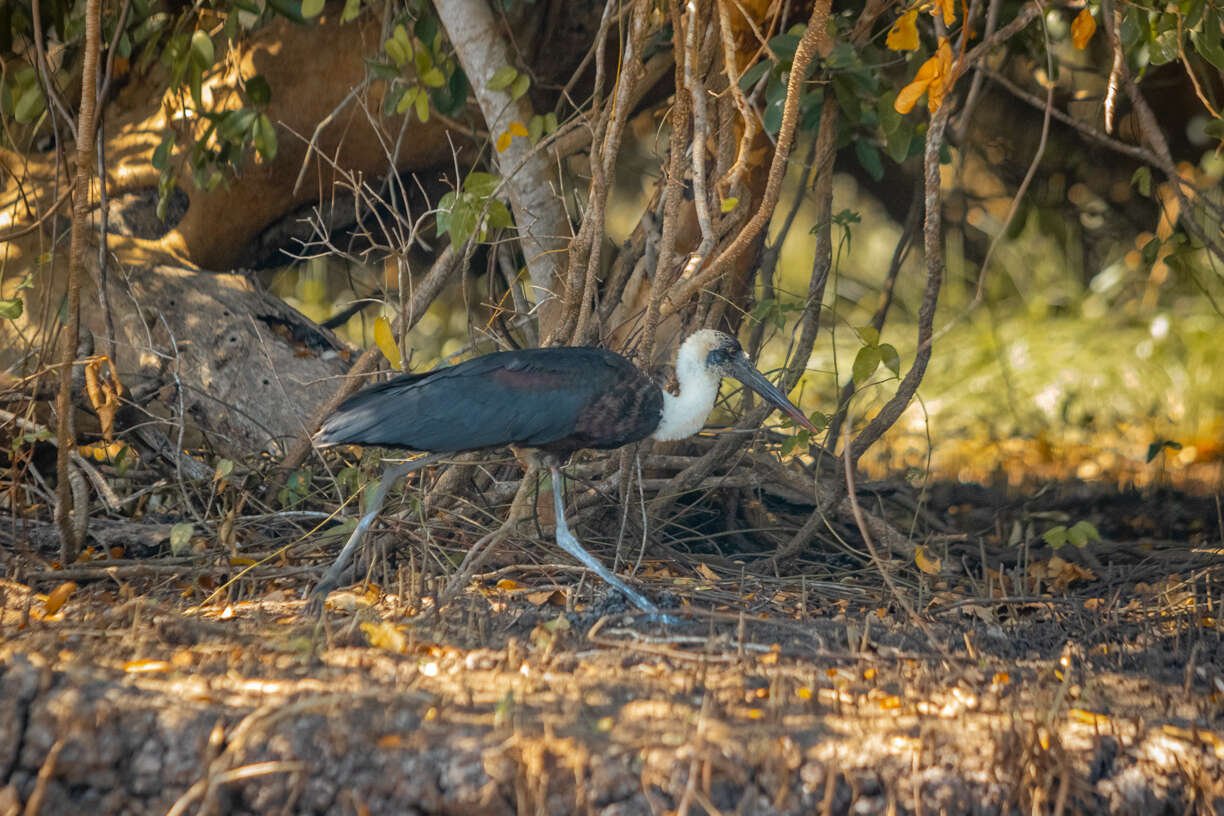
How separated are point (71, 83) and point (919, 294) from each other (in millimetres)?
5504

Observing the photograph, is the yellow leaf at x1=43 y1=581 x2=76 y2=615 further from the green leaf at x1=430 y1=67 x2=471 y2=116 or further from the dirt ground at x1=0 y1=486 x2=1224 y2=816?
the green leaf at x1=430 y1=67 x2=471 y2=116

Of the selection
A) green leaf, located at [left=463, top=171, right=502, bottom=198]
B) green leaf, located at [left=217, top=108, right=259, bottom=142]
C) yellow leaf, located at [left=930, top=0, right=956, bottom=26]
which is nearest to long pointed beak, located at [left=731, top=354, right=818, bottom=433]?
green leaf, located at [left=463, top=171, right=502, bottom=198]

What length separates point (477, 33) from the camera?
4.50 meters

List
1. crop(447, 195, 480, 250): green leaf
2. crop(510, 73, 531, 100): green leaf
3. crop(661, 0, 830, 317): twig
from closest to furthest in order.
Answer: crop(661, 0, 830, 317): twig < crop(447, 195, 480, 250): green leaf < crop(510, 73, 531, 100): green leaf

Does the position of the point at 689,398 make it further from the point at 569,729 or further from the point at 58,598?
the point at 58,598

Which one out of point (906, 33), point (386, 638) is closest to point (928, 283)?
point (906, 33)

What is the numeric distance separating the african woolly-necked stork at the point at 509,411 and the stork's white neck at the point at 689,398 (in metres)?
0.10

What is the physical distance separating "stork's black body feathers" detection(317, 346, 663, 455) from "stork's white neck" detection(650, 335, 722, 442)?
0.21 meters

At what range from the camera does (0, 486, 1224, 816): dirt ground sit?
217 centimetres

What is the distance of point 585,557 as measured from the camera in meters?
3.71

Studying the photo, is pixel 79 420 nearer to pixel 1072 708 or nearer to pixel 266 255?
pixel 266 255

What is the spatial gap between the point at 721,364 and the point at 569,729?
2.02 metres

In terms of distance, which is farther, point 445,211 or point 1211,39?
point 445,211

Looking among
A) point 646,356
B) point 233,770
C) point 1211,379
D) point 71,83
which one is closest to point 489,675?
point 233,770
